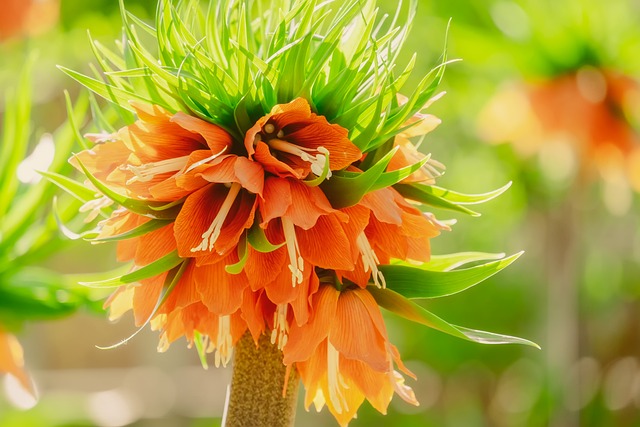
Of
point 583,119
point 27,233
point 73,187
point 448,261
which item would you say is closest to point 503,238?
point 583,119

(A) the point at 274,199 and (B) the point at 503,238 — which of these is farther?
(B) the point at 503,238

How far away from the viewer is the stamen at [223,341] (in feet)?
2.21

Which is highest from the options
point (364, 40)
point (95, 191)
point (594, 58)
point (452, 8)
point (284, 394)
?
point (452, 8)

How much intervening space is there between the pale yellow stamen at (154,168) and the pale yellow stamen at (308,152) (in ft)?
0.20

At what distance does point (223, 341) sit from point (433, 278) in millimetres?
152

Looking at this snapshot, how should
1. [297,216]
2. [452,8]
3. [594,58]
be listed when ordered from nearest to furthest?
[297,216] → [594,58] → [452,8]

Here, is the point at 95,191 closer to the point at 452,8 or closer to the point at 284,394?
the point at 284,394

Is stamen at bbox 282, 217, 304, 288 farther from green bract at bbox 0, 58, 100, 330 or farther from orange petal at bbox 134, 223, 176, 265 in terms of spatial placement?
green bract at bbox 0, 58, 100, 330

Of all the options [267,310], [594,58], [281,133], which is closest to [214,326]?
[267,310]

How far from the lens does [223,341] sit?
2.23ft

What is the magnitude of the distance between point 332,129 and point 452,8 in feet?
6.43

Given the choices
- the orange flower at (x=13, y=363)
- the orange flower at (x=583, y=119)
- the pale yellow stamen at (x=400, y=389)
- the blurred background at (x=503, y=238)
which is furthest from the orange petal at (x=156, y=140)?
the orange flower at (x=583, y=119)

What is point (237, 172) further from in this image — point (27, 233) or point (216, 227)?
A: point (27, 233)

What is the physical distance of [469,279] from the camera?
653 mm
